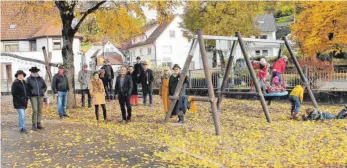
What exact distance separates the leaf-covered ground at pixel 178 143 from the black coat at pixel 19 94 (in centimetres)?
82

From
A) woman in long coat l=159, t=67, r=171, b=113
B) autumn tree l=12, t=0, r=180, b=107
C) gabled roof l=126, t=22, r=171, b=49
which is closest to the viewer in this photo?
woman in long coat l=159, t=67, r=171, b=113

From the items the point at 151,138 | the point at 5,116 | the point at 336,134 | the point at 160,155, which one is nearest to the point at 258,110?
the point at 336,134

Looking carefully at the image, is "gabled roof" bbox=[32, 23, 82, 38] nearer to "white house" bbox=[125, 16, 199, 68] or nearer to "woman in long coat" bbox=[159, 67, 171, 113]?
"white house" bbox=[125, 16, 199, 68]

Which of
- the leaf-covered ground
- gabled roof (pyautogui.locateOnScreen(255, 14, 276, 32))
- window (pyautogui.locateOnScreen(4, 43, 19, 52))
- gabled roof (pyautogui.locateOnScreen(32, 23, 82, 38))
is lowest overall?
the leaf-covered ground

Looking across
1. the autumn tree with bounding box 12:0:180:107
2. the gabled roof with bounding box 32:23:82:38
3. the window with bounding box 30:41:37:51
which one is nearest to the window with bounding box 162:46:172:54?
the gabled roof with bounding box 32:23:82:38

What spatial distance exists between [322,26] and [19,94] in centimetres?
1534

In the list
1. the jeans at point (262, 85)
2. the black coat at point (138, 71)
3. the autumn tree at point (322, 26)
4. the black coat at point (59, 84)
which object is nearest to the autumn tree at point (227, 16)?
the autumn tree at point (322, 26)

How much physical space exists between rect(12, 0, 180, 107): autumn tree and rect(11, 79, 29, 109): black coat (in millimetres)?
5651

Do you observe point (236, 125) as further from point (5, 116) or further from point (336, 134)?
point (5, 116)

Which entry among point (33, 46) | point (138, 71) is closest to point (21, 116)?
point (138, 71)

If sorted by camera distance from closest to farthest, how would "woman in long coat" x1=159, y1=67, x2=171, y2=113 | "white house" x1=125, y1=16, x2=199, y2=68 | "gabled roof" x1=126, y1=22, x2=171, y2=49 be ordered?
"woman in long coat" x1=159, y1=67, x2=171, y2=113
"gabled roof" x1=126, y1=22, x2=171, y2=49
"white house" x1=125, y1=16, x2=199, y2=68

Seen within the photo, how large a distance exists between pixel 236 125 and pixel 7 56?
119 ft

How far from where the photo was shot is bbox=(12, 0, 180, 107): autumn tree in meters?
16.5

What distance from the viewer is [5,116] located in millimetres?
15984
